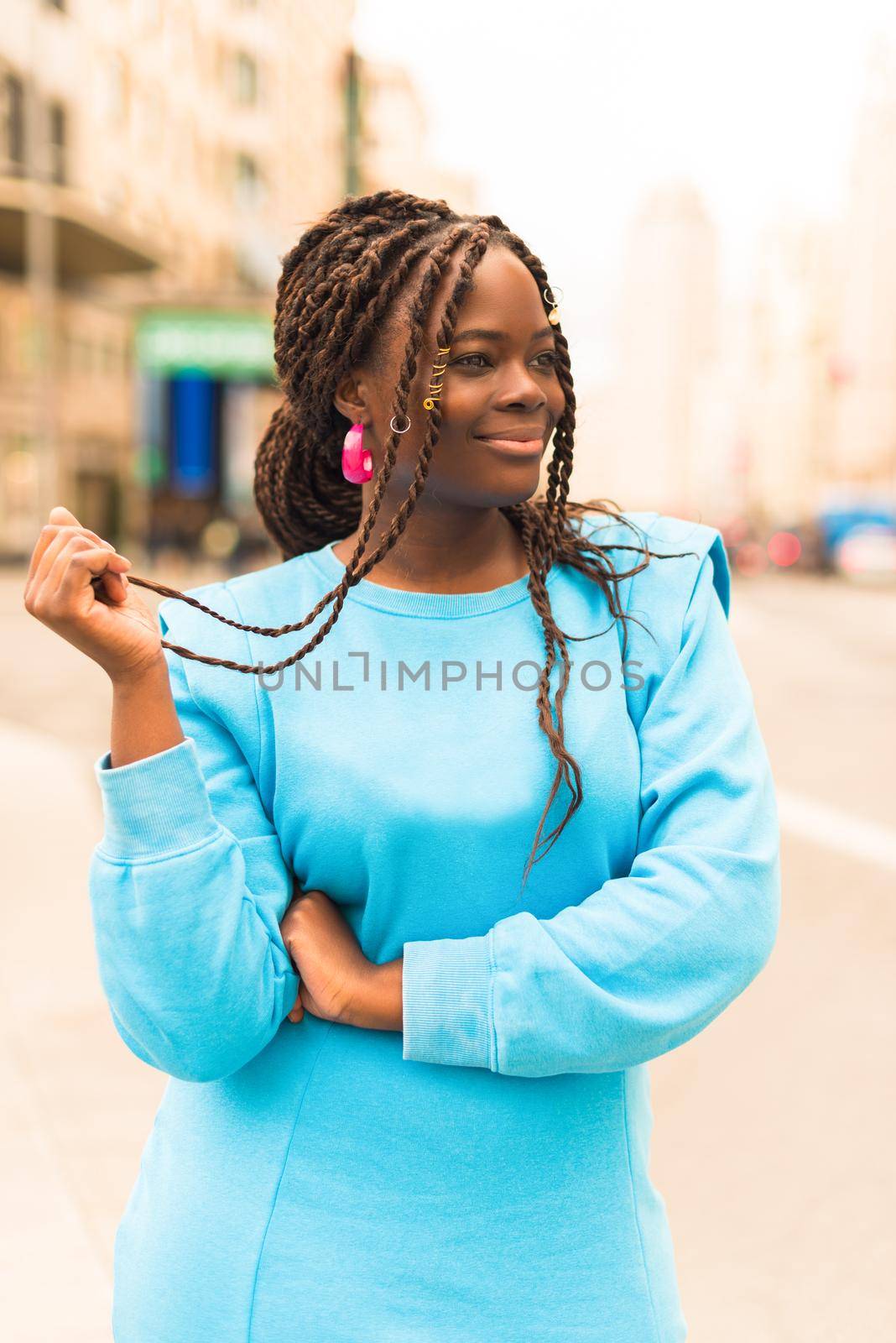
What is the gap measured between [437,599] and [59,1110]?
2614 mm

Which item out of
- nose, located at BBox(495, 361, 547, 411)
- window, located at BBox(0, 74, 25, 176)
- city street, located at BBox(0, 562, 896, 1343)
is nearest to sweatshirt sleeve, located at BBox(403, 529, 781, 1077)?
nose, located at BBox(495, 361, 547, 411)

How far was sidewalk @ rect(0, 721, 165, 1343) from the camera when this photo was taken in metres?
2.76

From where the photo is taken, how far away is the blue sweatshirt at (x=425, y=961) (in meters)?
1.36

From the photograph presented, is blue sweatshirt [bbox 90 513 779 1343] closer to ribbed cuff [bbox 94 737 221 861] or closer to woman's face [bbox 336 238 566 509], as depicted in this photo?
ribbed cuff [bbox 94 737 221 861]

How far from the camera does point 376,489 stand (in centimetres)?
153

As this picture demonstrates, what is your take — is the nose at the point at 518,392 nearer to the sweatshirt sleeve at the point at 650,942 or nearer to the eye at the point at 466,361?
the eye at the point at 466,361

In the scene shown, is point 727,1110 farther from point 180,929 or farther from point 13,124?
point 13,124

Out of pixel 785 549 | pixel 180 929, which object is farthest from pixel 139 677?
pixel 785 549

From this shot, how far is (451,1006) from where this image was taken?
1378 mm

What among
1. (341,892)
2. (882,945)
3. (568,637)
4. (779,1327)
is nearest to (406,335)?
(568,637)

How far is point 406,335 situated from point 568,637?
388mm

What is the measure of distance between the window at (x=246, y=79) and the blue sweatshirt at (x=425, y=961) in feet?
143

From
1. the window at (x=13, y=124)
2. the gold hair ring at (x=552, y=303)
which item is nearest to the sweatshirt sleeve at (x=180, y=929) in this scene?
the gold hair ring at (x=552, y=303)

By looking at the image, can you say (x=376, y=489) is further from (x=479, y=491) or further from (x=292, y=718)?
(x=292, y=718)
